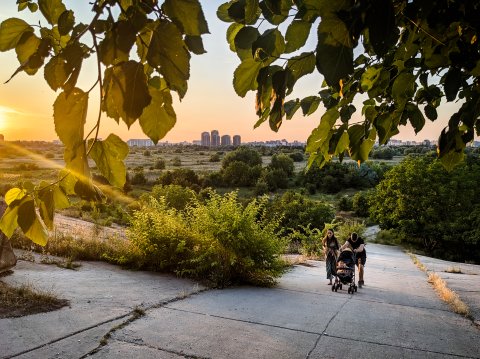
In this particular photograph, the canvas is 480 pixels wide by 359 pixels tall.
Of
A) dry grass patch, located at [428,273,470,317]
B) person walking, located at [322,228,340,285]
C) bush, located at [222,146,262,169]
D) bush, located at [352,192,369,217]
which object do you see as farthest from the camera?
bush, located at [222,146,262,169]

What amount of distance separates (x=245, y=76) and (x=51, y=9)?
461 mm

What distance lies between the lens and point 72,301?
18.6 ft

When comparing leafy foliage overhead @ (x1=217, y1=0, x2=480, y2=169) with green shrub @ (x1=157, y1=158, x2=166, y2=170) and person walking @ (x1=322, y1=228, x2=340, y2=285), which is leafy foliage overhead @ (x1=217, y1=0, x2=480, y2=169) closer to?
person walking @ (x1=322, y1=228, x2=340, y2=285)

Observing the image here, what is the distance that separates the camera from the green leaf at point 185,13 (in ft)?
2.11

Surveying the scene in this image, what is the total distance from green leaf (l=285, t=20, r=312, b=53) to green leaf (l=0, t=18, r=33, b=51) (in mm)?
502

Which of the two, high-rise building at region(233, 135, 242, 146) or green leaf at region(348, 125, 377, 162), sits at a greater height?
high-rise building at region(233, 135, 242, 146)

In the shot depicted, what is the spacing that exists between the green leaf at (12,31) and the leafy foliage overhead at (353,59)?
0.41 metres

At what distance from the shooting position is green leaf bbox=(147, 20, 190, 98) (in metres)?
0.62

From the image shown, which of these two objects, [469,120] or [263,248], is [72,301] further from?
[469,120]

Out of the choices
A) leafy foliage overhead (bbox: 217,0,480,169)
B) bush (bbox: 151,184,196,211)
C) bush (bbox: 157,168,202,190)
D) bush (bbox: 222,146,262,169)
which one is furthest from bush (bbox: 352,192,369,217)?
leafy foliage overhead (bbox: 217,0,480,169)

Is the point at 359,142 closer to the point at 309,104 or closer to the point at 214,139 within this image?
the point at 309,104

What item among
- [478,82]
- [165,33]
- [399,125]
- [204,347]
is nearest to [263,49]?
[165,33]

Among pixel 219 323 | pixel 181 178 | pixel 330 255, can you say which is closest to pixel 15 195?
pixel 219 323

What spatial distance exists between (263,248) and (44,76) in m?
7.77
